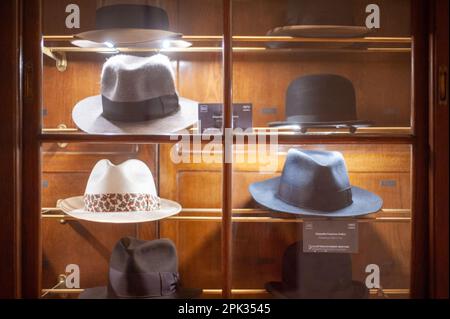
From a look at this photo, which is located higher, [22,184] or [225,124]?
[225,124]

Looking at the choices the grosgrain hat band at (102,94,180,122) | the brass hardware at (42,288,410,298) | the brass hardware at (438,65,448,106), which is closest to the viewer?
the brass hardware at (438,65,448,106)

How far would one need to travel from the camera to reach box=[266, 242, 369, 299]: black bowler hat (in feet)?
3.86

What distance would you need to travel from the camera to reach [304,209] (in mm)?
1217

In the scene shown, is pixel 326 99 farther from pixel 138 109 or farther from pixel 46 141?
pixel 46 141

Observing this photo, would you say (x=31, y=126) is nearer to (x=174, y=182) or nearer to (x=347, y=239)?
(x=174, y=182)

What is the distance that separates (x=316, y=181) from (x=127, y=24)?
71 centimetres

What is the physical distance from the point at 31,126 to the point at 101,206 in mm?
331

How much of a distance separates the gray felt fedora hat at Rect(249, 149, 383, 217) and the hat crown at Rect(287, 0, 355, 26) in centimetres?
38

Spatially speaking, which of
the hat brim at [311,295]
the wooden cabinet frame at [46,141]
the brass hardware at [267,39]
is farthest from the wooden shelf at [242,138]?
the hat brim at [311,295]

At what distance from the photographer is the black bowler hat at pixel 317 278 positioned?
3.86 feet

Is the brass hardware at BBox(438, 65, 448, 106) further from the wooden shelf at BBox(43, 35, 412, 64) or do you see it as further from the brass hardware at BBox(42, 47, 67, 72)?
the brass hardware at BBox(42, 47, 67, 72)

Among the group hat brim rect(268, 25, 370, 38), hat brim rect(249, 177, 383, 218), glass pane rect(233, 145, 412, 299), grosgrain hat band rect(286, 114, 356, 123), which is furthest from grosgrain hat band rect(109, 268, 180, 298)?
hat brim rect(268, 25, 370, 38)
